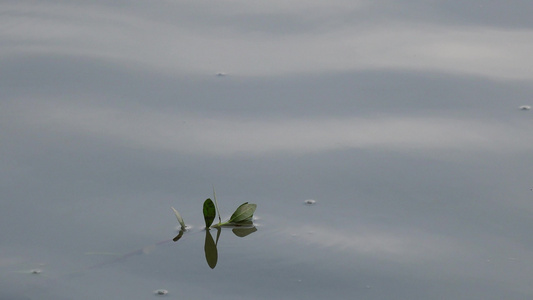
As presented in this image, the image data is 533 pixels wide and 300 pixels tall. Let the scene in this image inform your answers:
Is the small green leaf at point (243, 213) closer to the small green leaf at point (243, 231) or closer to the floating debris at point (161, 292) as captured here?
the small green leaf at point (243, 231)

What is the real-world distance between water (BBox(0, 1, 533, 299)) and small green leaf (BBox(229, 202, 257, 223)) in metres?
0.03

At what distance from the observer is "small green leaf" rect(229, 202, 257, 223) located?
138 centimetres

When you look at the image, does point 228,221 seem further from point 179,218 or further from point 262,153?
point 262,153

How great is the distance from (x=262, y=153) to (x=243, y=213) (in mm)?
257

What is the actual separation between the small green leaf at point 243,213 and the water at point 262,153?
25 millimetres

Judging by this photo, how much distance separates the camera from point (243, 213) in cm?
138

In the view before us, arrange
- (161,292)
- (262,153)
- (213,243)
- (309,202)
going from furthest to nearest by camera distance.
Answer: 1. (262,153)
2. (309,202)
3. (213,243)
4. (161,292)

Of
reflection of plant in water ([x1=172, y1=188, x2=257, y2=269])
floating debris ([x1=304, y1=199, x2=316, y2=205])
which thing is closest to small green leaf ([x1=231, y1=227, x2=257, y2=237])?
reflection of plant in water ([x1=172, y1=188, x2=257, y2=269])

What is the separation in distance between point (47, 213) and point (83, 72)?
0.63 meters

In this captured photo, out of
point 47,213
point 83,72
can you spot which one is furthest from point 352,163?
point 83,72

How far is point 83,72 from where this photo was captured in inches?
76.5

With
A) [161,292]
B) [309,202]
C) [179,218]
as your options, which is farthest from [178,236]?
[309,202]

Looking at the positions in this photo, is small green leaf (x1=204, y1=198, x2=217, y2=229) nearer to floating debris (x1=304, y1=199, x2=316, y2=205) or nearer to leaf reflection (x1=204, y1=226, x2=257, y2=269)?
leaf reflection (x1=204, y1=226, x2=257, y2=269)

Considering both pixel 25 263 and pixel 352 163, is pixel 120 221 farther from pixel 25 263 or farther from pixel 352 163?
pixel 352 163
